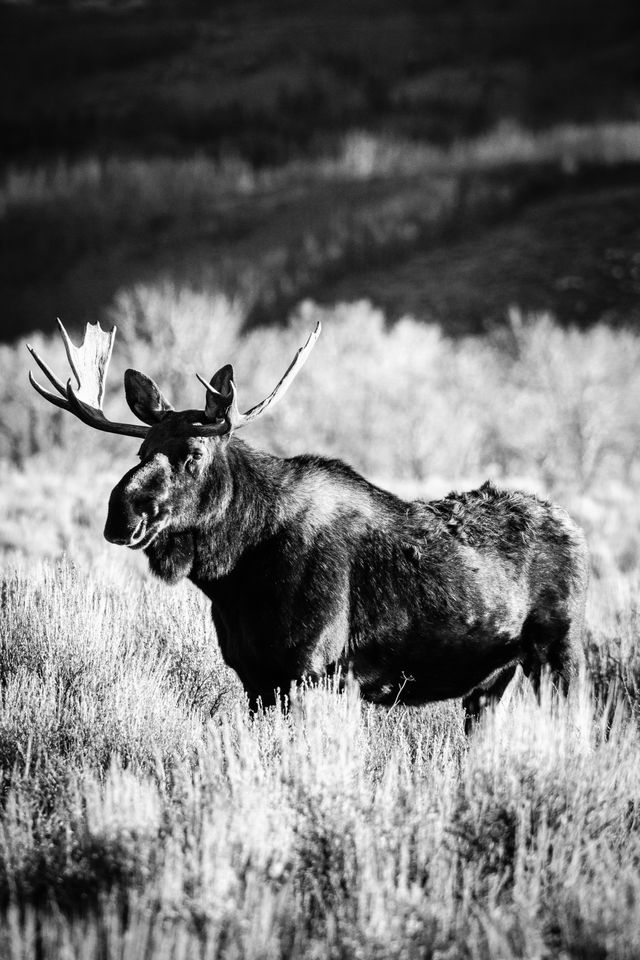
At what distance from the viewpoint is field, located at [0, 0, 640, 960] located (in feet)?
11.2

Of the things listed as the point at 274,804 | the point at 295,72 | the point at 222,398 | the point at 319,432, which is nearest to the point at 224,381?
the point at 222,398

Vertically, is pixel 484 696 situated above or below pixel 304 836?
below

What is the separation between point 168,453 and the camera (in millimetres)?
4586

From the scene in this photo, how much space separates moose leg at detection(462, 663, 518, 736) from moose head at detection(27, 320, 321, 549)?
193 cm

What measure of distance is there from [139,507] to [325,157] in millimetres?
68589

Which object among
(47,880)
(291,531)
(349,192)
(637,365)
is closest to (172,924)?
(47,880)

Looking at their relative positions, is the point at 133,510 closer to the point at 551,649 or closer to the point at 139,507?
the point at 139,507

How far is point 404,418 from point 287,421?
10.9 feet

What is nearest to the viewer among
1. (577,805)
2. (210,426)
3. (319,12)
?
(577,805)

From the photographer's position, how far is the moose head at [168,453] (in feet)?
14.4

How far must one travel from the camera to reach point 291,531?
4758 mm

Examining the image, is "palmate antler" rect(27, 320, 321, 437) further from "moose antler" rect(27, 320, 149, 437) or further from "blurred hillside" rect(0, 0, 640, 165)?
"blurred hillside" rect(0, 0, 640, 165)

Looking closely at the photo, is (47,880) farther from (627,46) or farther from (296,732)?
(627,46)

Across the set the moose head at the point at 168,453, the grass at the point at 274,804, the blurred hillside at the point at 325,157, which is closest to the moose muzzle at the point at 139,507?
the moose head at the point at 168,453
